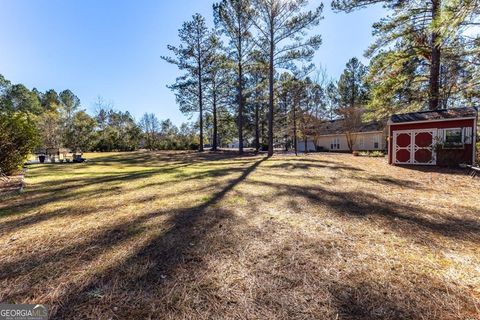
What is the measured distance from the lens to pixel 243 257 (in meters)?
2.59

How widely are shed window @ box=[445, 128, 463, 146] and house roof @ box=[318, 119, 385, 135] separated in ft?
53.8

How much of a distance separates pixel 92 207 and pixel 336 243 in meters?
4.53

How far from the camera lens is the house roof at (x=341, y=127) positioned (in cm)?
2716

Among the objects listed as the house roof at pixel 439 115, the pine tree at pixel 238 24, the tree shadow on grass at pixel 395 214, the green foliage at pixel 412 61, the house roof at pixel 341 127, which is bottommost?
the tree shadow on grass at pixel 395 214

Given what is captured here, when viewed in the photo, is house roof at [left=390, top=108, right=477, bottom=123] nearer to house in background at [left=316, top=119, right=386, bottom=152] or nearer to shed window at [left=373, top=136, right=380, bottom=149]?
house in background at [left=316, top=119, right=386, bottom=152]

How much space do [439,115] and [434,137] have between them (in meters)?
1.14

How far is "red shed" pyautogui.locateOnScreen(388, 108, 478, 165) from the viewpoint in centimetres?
1058

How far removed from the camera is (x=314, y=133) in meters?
29.3

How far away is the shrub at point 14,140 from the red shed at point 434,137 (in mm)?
17068

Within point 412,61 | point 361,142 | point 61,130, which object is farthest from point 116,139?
point 412,61

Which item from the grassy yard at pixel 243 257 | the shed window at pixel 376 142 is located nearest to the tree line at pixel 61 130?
the grassy yard at pixel 243 257

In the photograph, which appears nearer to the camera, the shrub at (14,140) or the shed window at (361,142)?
the shrub at (14,140)

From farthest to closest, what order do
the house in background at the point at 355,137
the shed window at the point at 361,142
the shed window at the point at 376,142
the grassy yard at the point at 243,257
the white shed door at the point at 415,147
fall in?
the shed window at the point at 361,142, the shed window at the point at 376,142, the house in background at the point at 355,137, the white shed door at the point at 415,147, the grassy yard at the point at 243,257

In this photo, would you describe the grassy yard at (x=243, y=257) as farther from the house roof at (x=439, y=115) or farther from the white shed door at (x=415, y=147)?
the house roof at (x=439, y=115)
